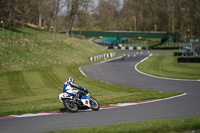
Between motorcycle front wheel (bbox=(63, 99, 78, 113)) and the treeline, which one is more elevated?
the treeline

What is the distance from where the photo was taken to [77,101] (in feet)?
54.6

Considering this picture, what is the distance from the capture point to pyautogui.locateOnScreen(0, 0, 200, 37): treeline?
85.3m

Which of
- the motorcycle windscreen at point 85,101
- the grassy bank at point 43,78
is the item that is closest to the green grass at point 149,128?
the motorcycle windscreen at point 85,101

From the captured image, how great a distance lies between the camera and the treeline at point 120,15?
3359 inches

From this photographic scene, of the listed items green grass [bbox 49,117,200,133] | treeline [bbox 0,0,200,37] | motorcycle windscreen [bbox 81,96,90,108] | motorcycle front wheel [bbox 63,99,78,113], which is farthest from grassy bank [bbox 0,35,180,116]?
treeline [bbox 0,0,200,37]

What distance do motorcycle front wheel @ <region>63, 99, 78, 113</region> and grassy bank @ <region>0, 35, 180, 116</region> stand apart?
1403 millimetres

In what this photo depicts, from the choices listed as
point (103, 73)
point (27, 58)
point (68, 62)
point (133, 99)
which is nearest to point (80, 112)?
point (133, 99)

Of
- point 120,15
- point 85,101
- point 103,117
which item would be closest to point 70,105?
point 85,101

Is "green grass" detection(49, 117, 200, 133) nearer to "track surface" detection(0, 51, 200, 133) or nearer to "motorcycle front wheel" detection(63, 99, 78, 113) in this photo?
"track surface" detection(0, 51, 200, 133)

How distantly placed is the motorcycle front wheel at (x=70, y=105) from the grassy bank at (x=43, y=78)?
140cm

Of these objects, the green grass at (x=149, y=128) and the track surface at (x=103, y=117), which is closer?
the green grass at (x=149, y=128)

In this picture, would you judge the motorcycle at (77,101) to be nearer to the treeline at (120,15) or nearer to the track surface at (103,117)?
the track surface at (103,117)

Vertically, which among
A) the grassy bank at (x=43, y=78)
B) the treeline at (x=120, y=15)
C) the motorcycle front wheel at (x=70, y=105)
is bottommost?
the grassy bank at (x=43, y=78)

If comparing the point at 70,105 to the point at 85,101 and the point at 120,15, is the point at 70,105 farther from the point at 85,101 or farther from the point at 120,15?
the point at 120,15
